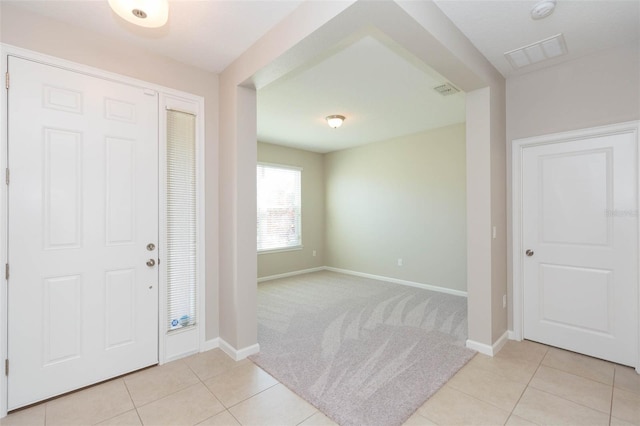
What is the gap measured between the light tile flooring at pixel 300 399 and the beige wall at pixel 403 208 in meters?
2.41

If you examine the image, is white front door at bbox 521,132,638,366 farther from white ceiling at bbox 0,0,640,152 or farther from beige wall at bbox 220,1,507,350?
white ceiling at bbox 0,0,640,152

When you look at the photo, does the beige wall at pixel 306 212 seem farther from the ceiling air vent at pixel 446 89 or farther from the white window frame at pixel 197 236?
the ceiling air vent at pixel 446 89

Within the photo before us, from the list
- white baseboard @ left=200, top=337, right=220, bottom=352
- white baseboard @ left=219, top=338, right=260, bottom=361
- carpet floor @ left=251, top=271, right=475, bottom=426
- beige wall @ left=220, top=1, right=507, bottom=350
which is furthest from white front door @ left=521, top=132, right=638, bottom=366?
white baseboard @ left=200, top=337, right=220, bottom=352

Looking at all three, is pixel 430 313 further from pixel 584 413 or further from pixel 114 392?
pixel 114 392

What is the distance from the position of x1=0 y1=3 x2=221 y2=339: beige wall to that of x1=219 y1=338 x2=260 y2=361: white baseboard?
184mm

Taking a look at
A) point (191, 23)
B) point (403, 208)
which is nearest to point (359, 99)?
point (191, 23)

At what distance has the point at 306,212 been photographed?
6621 mm

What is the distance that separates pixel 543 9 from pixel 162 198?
3.21 m

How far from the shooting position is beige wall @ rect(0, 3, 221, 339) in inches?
79.7

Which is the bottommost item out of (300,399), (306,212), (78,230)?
(300,399)

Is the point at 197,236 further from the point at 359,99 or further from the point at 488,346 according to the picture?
the point at 488,346

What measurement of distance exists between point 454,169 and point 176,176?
162 inches

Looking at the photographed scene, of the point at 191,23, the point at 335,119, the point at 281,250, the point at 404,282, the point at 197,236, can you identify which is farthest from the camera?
the point at 281,250

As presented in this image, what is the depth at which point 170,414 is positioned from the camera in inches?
76.8
